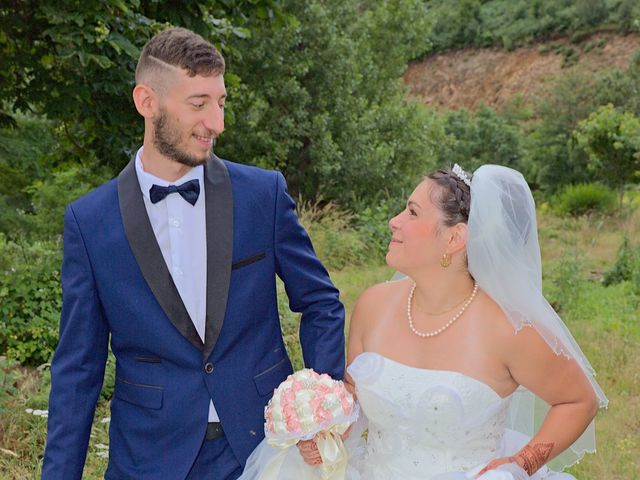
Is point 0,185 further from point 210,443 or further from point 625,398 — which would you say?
point 210,443

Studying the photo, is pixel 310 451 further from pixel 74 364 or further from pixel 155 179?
pixel 155 179

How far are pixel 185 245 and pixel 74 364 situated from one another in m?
0.53

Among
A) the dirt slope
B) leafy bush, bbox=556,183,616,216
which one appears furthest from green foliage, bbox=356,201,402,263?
the dirt slope

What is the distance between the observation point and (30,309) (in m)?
7.13

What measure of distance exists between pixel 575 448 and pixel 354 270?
9.16m

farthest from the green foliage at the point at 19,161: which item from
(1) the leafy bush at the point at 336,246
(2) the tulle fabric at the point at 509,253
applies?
(2) the tulle fabric at the point at 509,253

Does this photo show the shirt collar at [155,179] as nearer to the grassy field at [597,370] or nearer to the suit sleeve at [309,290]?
the suit sleeve at [309,290]

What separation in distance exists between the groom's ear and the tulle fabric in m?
1.19

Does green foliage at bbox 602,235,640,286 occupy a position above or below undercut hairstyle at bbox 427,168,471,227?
below

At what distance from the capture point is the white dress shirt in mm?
2717

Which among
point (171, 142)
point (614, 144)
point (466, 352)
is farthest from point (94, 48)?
point (614, 144)

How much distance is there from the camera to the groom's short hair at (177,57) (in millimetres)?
2664

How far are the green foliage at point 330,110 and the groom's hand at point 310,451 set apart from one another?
1251cm

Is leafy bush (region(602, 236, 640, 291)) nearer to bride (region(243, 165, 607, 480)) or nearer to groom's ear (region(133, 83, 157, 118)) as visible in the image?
bride (region(243, 165, 607, 480))
